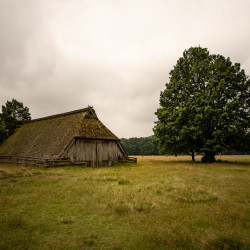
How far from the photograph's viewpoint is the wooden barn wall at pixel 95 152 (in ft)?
70.2

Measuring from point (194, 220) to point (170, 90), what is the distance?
74.3 feet

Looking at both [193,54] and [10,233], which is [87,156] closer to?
[10,233]

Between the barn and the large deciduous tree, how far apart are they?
773 cm

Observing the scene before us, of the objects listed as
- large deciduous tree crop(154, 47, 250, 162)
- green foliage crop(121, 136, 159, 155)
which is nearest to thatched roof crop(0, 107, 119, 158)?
large deciduous tree crop(154, 47, 250, 162)

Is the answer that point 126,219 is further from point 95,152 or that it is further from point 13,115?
point 13,115

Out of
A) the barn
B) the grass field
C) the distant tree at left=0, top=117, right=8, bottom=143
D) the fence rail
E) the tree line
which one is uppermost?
the tree line

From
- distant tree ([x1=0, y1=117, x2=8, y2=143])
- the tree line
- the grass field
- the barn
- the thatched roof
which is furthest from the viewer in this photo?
the tree line

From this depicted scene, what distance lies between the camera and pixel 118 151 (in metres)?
25.7

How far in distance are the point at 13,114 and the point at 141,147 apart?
A: 238 feet

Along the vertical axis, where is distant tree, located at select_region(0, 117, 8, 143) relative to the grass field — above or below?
above

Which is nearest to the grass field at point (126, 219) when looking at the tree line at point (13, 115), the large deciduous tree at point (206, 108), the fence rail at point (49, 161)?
the fence rail at point (49, 161)

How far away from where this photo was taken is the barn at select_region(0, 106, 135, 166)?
819 inches

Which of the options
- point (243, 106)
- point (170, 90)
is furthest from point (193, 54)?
point (243, 106)

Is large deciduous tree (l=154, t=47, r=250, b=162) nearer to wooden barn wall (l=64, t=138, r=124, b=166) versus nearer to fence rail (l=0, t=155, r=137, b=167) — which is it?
wooden barn wall (l=64, t=138, r=124, b=166)
